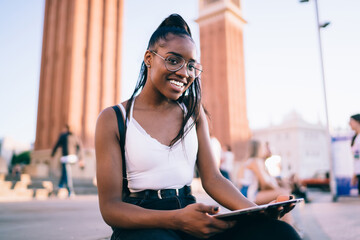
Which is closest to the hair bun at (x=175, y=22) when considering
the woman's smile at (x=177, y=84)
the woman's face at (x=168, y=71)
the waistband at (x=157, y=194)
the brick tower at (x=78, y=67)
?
the woman's face at (x=168, y=71)

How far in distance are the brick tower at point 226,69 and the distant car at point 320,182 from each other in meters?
12.8

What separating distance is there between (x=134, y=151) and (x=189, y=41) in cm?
56

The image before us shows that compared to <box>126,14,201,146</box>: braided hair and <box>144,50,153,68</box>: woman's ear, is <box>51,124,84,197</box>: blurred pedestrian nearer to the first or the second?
<box>126,14,201,146</box>: braided hair

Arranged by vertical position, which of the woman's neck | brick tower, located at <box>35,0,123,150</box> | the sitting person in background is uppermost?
brick tower, located at <box>35,0,123,150</box>

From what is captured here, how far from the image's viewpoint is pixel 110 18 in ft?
66.3

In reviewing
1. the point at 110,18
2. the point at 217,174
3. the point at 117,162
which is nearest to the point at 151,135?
the point at 117,162

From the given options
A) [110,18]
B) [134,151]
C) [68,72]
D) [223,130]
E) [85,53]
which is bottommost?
[134,151]

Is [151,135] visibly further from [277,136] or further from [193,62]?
[277,136]

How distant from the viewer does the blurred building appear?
56531 mm

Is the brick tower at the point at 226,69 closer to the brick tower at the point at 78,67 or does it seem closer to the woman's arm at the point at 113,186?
the brick tower at the point at 78,67

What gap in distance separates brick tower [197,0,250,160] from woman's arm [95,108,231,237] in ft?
98.8

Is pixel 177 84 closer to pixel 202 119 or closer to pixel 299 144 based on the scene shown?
pixel 202 119

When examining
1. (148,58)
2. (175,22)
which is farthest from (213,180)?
(175,22)

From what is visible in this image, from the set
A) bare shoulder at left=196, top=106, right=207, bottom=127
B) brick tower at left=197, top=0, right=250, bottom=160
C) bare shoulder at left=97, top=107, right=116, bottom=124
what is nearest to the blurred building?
brick tower at left=197, top=0, right=250, bottom=160
